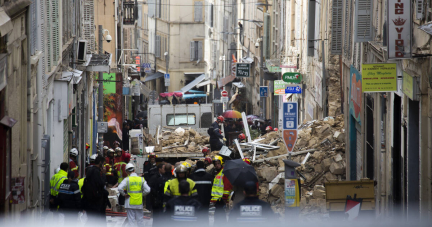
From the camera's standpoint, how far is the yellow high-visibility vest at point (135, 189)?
11.7 meters

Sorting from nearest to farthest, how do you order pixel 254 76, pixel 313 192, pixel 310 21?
pixel 313 192 → pixel 310 21 → pixel 254 76

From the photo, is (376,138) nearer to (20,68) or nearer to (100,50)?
(20,68)

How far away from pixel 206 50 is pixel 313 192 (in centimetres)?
4252

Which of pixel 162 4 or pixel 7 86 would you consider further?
pixel 162 4

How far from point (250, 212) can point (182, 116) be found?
16.3 meters

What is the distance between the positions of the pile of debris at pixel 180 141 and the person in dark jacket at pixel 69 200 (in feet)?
30.1

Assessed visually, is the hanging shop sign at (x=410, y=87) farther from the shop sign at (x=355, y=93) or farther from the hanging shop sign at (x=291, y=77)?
the hanging shop sign at (x=291, y=77)

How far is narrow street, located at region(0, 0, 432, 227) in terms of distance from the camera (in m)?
8.96

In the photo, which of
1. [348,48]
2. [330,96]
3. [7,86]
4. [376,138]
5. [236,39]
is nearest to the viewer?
[7,86]

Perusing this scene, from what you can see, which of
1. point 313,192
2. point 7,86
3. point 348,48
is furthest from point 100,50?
point 7,86

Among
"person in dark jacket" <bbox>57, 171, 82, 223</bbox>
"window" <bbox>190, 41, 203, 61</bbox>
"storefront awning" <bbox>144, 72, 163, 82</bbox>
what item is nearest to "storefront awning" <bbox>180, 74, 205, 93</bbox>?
"window" <bbox>190, 41, 203, 61</bbox>

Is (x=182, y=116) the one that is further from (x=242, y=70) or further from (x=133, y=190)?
(x=242, y=70)

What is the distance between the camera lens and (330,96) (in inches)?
830

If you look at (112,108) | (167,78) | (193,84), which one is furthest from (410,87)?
(167,78)
